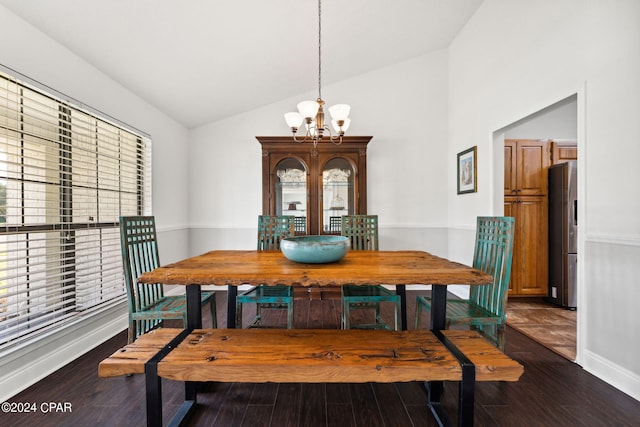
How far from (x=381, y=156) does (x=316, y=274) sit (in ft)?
9.19

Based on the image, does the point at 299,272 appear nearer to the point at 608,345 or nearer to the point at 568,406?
the point at 568,406

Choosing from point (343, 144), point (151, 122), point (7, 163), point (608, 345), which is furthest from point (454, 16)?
point (7, 163)

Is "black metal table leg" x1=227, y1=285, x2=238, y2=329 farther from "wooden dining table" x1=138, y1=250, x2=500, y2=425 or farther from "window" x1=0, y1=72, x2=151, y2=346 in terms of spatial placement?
"window" x1=0, y1=72, x2=151, y2=346

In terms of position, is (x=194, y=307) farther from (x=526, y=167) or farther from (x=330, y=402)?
(x=526, y=167)

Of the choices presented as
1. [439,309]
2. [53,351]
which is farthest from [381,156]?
[53,351]

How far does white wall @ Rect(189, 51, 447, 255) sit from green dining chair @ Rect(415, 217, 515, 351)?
A: 6.05ft

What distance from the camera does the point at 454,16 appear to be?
10.2 ft

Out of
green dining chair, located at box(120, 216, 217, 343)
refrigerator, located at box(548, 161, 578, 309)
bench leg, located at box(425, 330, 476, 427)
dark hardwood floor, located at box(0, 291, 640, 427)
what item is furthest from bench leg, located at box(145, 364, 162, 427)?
refrigerator, located at box(548, 161, 578, 309)

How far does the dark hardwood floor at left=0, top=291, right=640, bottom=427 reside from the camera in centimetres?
147

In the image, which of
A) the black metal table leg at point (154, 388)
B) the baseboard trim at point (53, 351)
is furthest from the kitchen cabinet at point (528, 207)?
the baseboard trim at point (53, 351)

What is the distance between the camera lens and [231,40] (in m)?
2.45

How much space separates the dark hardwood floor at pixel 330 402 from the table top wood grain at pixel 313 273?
757 millimetres

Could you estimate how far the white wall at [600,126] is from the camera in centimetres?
164

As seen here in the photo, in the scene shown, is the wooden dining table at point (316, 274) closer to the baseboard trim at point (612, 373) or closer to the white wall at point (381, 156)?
the baseboard trim at point (612, 373)
